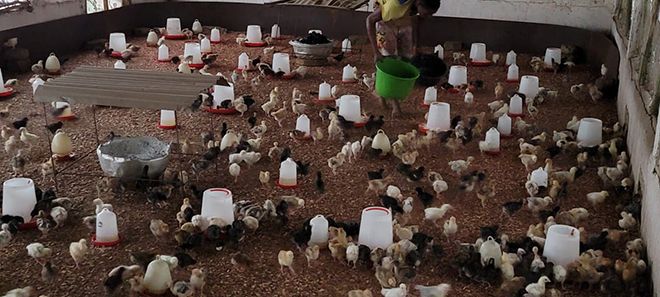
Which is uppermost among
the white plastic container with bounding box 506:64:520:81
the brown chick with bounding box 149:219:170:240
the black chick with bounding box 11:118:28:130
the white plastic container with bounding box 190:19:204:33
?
the brown chick with bounding box 149:219:170:240

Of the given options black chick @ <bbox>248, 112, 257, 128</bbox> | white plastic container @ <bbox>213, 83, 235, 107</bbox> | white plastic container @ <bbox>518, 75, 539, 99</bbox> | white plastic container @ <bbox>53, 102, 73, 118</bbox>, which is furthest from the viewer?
white plastic container @ <bbox>518, 75, 539, 99</bbox>

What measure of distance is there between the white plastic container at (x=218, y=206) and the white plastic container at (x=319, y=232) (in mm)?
446

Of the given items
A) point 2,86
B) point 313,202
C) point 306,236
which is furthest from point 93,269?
point 2,86

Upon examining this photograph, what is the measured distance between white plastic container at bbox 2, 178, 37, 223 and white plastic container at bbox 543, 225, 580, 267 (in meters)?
2.65

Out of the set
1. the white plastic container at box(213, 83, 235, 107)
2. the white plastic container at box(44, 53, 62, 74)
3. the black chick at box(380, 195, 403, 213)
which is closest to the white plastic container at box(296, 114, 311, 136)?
the white plastic container at box(213, 83, 235, 107)

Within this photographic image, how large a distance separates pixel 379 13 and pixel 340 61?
4.44 ft

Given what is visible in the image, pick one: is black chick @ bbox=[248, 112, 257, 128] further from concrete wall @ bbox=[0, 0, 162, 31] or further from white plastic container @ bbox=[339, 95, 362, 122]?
concrete wall @ bbox=[0, 0, 162, 31]

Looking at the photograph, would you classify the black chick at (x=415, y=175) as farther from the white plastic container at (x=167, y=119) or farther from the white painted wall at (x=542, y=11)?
the white painted wall at (x=542, y=11)

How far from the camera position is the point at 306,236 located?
3.46m

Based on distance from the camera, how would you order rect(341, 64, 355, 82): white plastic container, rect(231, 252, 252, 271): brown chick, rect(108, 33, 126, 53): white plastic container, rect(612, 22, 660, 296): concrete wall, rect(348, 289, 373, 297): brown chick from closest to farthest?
rect(348, 289, 373, 297): brown chick < rect(612, 22, 660, 296): concrete wall < rect(231, 252, 252, 271): brown chick < rect(341, 64, 355, 82): white plastic container < rect(108, 33, 126, 53): white plastic container

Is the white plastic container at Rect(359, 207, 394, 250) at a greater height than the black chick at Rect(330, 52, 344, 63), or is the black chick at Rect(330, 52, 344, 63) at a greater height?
the white plastic container at Rect(359, 207, 394, 250)

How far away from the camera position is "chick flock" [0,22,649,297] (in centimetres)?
314

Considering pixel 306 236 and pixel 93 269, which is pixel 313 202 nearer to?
pixel 306 236

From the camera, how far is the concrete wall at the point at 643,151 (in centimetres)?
317
